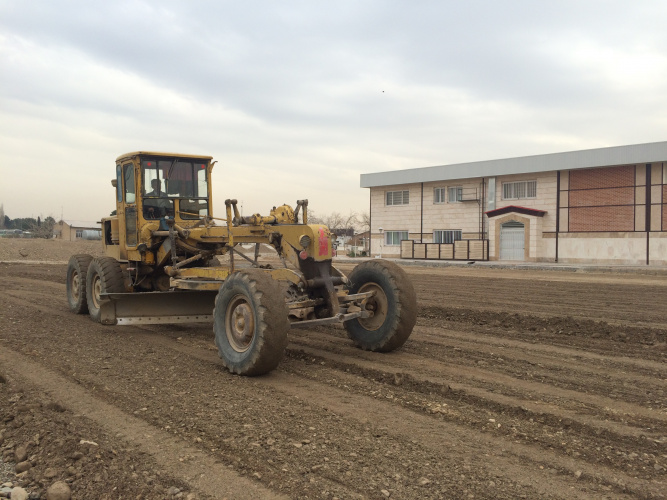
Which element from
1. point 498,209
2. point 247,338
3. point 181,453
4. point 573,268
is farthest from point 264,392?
point 498,209

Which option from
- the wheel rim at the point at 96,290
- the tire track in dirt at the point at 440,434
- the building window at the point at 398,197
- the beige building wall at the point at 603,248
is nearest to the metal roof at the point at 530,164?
the building window at the point at 398,197

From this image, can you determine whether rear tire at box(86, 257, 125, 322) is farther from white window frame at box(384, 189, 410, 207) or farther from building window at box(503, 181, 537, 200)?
white window frame at box(384, 189, 410, 207)

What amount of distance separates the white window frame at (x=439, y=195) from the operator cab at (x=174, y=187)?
98.2ft

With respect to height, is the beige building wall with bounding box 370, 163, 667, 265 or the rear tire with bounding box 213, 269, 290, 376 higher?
the beige building wall with bounding box 370, 163, 667, 265

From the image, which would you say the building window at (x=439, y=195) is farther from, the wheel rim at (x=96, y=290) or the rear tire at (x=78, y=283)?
the wheel rim at (x=96, y=290)

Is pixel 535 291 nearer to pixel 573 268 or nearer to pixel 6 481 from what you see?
pixel 573 268

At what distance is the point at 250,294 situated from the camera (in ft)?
21.7

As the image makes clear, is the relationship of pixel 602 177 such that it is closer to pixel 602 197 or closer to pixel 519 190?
pixel 602 197

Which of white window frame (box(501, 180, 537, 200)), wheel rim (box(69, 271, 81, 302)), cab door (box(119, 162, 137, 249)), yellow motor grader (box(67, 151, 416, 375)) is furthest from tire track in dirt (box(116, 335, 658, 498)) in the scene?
white window frame (box(501, 180, 537, 200))

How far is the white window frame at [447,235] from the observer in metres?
38.0

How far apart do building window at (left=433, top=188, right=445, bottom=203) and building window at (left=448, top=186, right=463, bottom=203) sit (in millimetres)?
550

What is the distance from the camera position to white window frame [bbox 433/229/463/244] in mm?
38000

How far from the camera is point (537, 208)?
34344mm

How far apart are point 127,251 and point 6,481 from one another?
711cm
